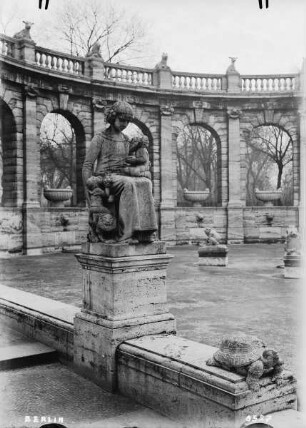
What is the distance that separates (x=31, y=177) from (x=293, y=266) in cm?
982

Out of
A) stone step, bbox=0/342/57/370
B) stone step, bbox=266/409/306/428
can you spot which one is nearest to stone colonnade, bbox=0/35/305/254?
stone step, bbox=0/342/57/370

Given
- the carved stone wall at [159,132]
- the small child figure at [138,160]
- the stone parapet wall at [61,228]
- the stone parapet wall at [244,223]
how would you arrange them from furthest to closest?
the stone parapet wall at [244,223] < the stone parapet wall at [61,228] < the carved stone wall at [159,132] < the small child figure at [138,160]

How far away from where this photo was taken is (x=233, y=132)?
2222 cm

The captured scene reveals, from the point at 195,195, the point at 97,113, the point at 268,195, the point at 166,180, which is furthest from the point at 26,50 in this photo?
the point at 268,195

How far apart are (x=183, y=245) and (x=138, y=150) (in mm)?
16159

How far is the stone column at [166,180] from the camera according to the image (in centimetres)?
2091

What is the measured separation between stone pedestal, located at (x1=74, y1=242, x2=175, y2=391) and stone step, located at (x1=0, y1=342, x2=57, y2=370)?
695 mm

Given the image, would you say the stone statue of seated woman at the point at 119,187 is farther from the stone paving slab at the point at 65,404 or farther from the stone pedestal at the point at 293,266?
the stone pedestal at the point at 293,266

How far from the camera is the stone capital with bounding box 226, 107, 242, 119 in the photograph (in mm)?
22172

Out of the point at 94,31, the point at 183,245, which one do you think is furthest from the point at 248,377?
the point at 94,31

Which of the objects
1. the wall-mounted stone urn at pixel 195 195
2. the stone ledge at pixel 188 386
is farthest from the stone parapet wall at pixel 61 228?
Answer: the stone ledge at pixel 188 386

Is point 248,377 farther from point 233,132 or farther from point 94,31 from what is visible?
point 94,31

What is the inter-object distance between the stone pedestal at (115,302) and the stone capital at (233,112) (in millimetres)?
18098

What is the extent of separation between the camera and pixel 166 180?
21156 mm
